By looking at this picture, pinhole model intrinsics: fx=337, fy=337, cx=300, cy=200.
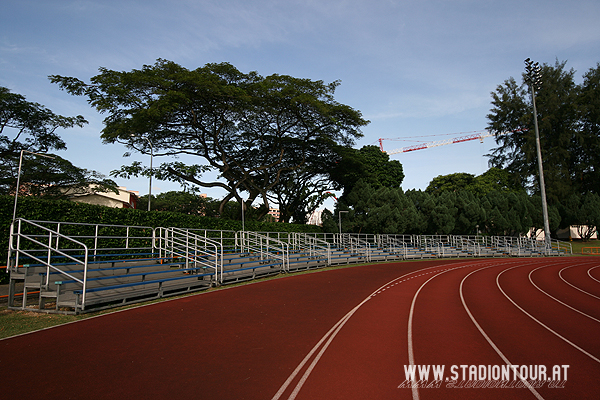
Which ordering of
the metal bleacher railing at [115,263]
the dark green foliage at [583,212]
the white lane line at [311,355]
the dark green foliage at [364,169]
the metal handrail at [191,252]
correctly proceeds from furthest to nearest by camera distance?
the dark green foliage at [583,212], the dark green foliage at [364,169], the metal handrail at [191,252], the metal bleacher railing at [115,263], the white lane line at [311,355]

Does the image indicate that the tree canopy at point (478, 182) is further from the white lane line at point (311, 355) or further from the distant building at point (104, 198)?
the white lane line at point (311, 355)

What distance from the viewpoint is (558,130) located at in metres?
46.3

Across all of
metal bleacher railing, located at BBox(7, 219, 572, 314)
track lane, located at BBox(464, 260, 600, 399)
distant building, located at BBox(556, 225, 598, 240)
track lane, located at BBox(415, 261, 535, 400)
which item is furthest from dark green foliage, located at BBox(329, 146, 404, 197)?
distant building, located at BBox(556, 225, 598, 240)

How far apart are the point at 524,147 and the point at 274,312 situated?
4974 centimetres

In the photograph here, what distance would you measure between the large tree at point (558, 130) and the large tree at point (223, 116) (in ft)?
97.7

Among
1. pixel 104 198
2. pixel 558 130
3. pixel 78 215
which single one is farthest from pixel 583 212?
pixel 104 198

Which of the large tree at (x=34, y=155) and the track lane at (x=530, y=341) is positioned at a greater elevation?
the large tree at (x=34, y=155)

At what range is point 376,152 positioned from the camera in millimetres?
44938

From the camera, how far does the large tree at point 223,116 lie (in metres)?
22.1

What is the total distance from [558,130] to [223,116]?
46.3 meters

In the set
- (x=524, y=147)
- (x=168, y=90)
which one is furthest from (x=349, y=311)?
(x=524, y=147)

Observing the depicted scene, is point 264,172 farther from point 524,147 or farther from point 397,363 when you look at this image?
point 524,147

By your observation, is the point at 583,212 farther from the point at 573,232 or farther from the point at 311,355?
the point at 311,355

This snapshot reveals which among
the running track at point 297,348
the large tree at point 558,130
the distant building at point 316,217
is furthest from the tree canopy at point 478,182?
the running track at point 297,348
